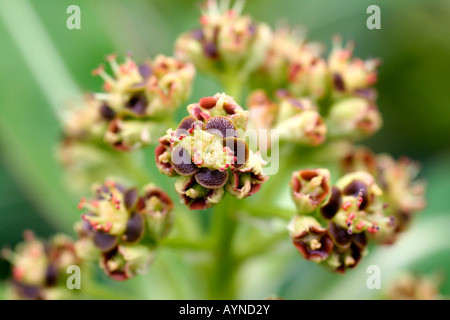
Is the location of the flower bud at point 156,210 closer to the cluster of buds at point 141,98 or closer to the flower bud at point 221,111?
the cluster of buds at point 141,98

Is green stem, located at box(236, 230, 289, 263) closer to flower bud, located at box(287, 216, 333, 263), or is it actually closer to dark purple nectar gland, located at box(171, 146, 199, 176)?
flower bud, located at box(287, 216, 333, 263)

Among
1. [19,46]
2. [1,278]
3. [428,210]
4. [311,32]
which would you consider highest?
[311,32]

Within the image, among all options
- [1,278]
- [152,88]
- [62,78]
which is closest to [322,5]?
[62,78]

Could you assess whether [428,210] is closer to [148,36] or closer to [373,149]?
[373,149]

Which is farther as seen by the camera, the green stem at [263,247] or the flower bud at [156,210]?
the green stem at [263,247]

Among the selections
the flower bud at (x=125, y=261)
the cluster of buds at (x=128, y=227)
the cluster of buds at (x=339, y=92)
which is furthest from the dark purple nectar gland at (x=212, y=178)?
the cluster of buds at (x=339, y=92)

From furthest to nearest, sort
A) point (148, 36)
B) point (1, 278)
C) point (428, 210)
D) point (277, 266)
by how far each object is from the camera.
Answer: point (148, 36) → point (428, 210) → point (1, 278) → point (277, 266)

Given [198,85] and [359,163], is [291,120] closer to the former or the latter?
[359,163]
